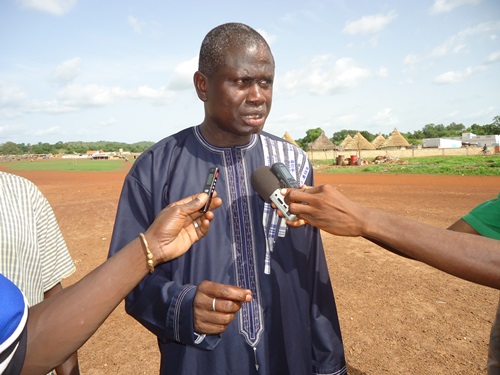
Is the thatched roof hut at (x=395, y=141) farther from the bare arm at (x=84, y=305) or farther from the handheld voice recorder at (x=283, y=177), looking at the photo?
the bare arm at (x=84, y=305)

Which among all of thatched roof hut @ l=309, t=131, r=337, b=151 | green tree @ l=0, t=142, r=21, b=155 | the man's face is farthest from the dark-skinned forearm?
green tree @ l=0, t=142, r=21, b=155

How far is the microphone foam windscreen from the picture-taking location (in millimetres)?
2072

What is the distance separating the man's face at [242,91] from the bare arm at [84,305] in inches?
36.6

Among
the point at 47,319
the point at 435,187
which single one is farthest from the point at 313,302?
the point at 435,187

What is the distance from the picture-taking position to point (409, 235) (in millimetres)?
1789

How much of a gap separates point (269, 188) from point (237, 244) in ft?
1.37

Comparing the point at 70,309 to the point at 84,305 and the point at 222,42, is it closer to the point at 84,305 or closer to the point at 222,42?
the point at 84,305

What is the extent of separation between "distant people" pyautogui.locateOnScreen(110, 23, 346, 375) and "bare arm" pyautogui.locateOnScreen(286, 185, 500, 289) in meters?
0.47

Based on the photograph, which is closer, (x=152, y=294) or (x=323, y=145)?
(x=152, y=294)

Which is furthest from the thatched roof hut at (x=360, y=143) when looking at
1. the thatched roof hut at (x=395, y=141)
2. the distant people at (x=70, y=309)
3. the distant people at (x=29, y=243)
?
the distant people at (x=70, y=309)

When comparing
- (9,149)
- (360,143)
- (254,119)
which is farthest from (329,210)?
(9,149)

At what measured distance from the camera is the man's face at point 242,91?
2254 millimetres

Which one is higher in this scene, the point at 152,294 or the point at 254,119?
the point at 254,119

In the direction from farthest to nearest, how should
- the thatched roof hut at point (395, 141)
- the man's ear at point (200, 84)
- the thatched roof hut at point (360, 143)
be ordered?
the thatched roof hut at point (395, 141)
the thatched roof hut at point (360, 143)
the man's ear at point (200, 84)
